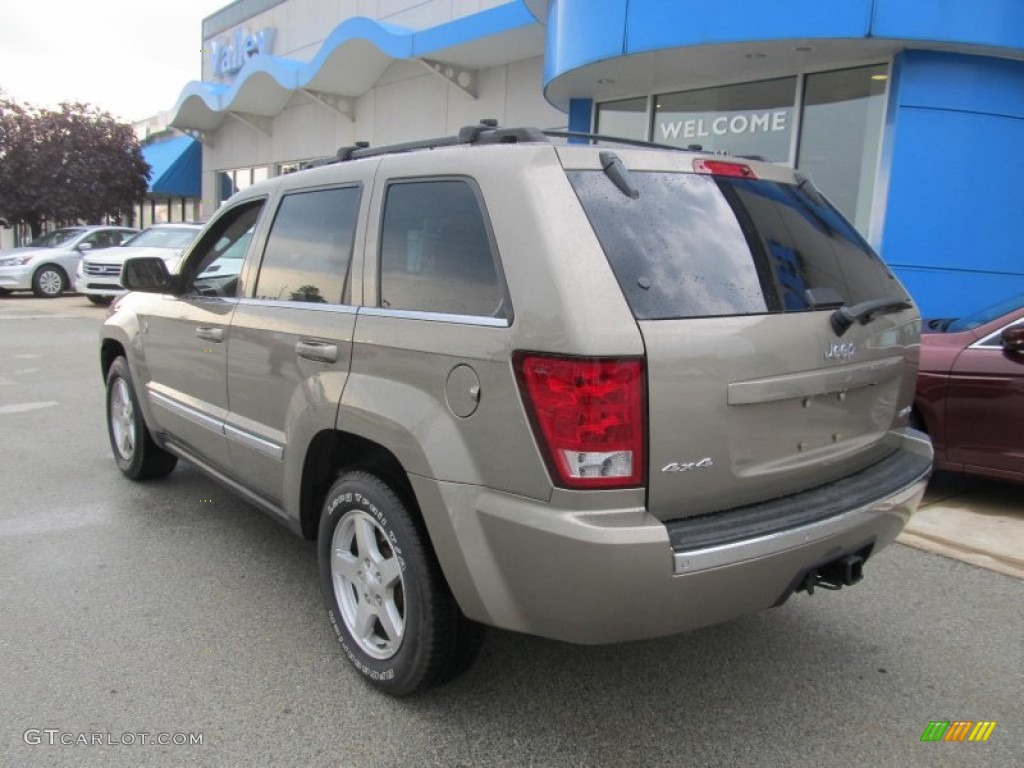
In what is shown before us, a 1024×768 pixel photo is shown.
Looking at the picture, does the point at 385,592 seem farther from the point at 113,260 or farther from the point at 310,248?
the point at 113,260

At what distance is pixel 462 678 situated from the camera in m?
2.92

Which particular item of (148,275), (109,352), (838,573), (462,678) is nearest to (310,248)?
(148,275)

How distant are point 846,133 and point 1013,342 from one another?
4.90m

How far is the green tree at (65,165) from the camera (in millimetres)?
24328

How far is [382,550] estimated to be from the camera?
2.82m

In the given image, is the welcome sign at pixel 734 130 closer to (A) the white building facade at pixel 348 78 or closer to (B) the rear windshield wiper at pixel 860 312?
(A) the white building facade at pixel 348 78

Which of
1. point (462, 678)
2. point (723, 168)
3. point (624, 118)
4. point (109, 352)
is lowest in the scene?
point (462, 678)

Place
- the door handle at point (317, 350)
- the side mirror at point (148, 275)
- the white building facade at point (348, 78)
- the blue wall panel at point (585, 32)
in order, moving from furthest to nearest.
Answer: the white building facade at point (348, 78)
the blue wall panel at point (585, 32)
the side mirror at point (148, 275)
the door handle at point (317, 350)

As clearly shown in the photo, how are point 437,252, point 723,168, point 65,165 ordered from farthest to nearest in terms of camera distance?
point 65,165 → point 723,168 → point 437,252

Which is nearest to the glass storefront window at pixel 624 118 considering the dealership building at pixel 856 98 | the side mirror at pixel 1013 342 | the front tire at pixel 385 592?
the dealership building at pixel 856 98

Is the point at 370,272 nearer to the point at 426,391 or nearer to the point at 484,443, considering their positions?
the point at 426,391

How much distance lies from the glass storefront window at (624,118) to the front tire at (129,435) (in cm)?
777

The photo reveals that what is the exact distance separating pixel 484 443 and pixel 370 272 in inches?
37.4

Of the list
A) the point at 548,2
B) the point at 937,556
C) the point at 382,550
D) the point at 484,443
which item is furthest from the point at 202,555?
the point at 548,2
